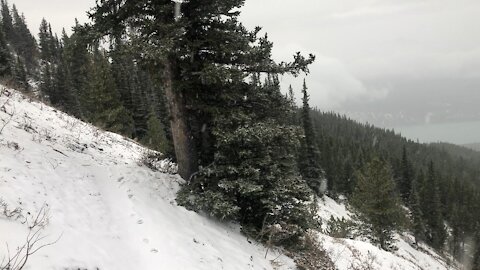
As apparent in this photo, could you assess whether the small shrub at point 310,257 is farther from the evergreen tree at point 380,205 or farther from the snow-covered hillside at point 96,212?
the evergreen tree at point 380,205

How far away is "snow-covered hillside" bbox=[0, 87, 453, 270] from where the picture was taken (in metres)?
5.96

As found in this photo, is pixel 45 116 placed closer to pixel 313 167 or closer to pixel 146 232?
pixel 146 232

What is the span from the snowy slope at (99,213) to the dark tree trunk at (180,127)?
540 mm

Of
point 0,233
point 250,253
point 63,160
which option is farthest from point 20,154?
point 250,253

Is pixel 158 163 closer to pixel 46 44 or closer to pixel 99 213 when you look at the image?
pixel 99 213

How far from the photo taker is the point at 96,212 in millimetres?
7391

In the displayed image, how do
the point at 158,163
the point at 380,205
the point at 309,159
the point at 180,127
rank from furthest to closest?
the point at 309,159 < the point at 380,205 < the point at 158,163 < the point at 180,127

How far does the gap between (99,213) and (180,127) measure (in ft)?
11.2

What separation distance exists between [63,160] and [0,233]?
3670mm

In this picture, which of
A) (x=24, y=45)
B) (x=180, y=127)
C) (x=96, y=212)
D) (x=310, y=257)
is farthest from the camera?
(x=24, y=45)

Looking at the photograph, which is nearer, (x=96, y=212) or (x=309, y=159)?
(x=96, y=212)

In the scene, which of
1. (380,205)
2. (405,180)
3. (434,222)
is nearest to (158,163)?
(380,205)

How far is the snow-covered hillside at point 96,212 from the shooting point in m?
5.96

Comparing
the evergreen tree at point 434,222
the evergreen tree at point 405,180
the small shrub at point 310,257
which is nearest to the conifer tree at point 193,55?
the small shrub at point 310,257
